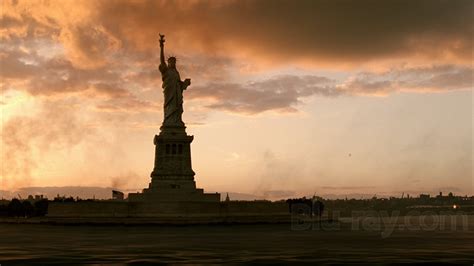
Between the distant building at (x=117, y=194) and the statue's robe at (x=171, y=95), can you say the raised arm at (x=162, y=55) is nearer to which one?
the statue's robe at (x=171, y=95)

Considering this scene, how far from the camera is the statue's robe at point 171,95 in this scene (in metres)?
77.4

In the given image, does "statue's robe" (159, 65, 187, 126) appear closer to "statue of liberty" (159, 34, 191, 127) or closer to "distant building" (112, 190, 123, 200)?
"statue of liberty" (159, 34, 191, 127)

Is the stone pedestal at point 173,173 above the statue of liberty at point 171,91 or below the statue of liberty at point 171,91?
below

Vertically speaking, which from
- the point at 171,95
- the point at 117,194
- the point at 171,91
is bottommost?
the point at 117,194

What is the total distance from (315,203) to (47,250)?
84053 mm

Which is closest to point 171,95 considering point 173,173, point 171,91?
point 171,91

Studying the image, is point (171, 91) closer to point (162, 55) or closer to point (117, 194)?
point (162, 55)

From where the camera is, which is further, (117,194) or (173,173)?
(117,194)

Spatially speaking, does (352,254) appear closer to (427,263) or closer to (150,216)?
(427,263)

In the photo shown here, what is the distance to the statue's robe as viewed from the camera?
7738cm

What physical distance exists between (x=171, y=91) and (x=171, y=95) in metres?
0.45

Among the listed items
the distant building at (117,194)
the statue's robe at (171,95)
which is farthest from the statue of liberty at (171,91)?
the distant building at (117,194)

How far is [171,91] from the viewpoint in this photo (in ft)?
255

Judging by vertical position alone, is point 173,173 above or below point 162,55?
below
